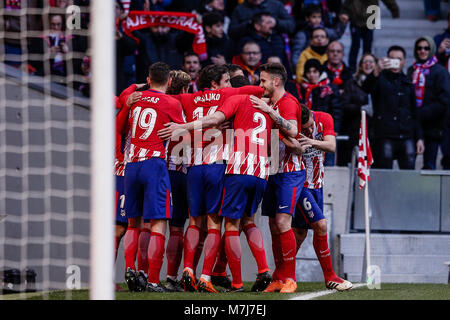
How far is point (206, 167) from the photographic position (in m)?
8.84

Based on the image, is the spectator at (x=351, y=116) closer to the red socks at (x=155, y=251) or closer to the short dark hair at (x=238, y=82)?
the short dark hair at (x=238, y=82)

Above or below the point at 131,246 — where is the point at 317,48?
above

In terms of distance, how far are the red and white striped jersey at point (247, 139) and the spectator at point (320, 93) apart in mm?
3876

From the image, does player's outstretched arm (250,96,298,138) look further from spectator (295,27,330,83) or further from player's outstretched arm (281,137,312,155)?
spectator (295,27,330,83)

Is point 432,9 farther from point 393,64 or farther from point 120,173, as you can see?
point 120,173

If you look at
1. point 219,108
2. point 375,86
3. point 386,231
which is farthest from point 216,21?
point 219,108

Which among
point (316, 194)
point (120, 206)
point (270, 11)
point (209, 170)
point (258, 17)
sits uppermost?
point (270, 11)

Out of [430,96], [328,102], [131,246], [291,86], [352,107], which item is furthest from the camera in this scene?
[430,96]

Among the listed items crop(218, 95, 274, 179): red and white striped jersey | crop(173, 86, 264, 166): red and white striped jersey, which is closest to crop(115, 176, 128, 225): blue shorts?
crop(173, 86, 264, 166): red and white striped jersey

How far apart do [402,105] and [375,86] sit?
0.46 meters

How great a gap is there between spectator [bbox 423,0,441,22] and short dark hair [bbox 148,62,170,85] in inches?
384

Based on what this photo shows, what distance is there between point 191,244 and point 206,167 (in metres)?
0.77

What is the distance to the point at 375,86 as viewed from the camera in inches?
502

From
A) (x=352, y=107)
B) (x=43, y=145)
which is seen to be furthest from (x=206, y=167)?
(x=352, y=107)
